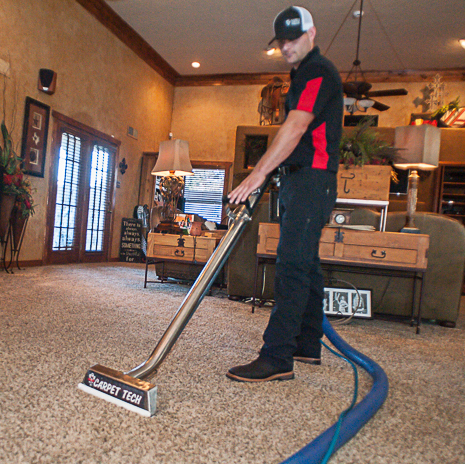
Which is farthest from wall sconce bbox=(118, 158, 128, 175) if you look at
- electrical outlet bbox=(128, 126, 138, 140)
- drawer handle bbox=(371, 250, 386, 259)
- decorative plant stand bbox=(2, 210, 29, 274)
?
drawer handle bbox=(371, 250, 386, 259)

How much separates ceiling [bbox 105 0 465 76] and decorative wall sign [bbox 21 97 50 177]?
2149 millimetres

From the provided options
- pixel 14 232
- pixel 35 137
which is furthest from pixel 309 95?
pixel 35 137

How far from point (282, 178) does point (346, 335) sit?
4.13 ft

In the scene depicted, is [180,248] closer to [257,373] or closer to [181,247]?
[181,247]

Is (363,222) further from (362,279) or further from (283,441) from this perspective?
(283,441)

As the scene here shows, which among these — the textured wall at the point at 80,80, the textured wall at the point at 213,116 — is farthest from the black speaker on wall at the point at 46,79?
the textured wall at the point at 213,116

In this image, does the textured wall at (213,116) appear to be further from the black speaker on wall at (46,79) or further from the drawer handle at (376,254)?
the drawer handle at (376,254)

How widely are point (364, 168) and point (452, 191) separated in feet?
14.4

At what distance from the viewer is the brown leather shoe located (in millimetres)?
1379

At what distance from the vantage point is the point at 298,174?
4.64ft

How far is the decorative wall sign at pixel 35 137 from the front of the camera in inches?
174

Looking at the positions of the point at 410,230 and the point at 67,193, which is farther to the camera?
the point at 67,193

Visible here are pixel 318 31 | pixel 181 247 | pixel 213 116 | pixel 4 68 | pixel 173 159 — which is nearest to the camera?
pixel 181 247

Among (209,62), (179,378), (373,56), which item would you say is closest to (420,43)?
(373,56)
